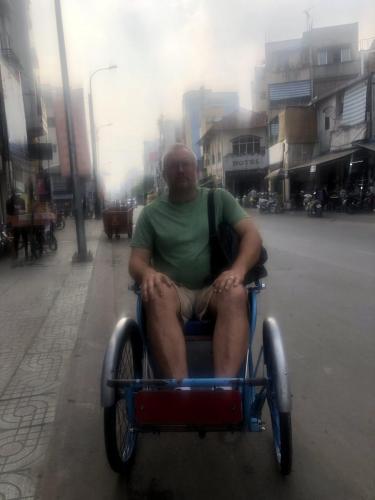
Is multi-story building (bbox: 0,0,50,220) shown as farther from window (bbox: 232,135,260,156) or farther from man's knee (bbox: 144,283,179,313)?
window (bbox: 232,135,260,156)

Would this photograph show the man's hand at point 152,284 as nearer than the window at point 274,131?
Yes

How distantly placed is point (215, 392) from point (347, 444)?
A: 104 centimetres

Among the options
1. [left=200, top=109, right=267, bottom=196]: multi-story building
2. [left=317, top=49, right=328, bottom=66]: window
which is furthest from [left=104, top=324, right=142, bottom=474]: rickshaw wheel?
[left=317, top=49, right=328, bottom=66]: window

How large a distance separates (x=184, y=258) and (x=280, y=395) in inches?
39.5

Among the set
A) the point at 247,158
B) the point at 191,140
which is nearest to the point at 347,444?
the point at 247,158

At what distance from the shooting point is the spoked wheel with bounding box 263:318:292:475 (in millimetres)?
2088

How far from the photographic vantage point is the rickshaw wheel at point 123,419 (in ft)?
7.21

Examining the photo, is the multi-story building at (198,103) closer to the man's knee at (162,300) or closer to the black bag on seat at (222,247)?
the black bag on seat at (222,247)

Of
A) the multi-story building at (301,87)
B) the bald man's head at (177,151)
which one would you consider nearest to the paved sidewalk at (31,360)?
the bald man's head at (177,151)

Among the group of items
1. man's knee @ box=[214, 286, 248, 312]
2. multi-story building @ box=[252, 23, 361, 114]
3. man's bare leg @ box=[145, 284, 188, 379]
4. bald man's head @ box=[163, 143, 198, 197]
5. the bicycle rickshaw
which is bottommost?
the bicycle rickshaw

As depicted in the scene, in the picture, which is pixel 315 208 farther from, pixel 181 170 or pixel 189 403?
pixel 189 403

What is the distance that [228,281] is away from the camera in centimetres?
245

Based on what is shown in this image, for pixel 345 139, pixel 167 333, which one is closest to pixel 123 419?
pixel 167 333

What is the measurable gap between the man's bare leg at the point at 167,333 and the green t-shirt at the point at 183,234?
29 centimetres
